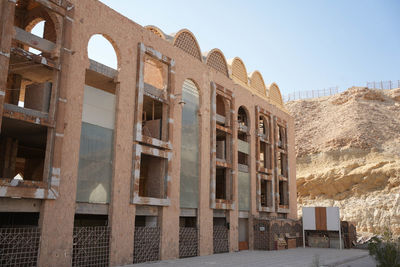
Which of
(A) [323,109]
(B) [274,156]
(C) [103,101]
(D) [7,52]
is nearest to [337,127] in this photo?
(A) [323,109]

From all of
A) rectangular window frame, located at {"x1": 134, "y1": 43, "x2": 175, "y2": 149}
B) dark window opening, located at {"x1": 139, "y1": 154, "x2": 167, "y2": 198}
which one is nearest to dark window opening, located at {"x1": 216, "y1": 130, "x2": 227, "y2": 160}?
rectangular window frame, located at {"x1": 134, "y1": 43, "x2": 175, "y2": 149}

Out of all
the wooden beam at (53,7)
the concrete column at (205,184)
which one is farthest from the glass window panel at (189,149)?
the wooden beam at (53,7)

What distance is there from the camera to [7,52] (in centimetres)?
1395

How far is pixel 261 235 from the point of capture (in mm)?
27000

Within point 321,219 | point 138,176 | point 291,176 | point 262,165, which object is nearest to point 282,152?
point 291,176

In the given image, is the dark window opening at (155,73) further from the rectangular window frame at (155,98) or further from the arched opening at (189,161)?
the arched opening at (189,161)

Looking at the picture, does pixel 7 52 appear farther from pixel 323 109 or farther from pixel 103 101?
pixel 323 109

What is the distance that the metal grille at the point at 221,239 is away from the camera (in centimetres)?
2377

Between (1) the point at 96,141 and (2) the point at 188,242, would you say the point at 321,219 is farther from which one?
(1) the point at 96,141

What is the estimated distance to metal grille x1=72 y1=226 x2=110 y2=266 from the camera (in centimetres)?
1560

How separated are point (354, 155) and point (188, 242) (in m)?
34.7

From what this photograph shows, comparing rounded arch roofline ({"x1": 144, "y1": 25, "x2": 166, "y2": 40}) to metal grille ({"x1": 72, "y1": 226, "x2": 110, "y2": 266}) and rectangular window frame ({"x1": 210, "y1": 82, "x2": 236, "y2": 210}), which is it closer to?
rectangular window frame ({"x1": 210, "y1": 82, "x2": 236, "y2": 210})

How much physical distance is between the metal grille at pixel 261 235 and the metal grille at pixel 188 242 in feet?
22.2

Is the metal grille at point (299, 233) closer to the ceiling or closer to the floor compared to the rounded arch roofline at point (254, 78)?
closer to the floor
